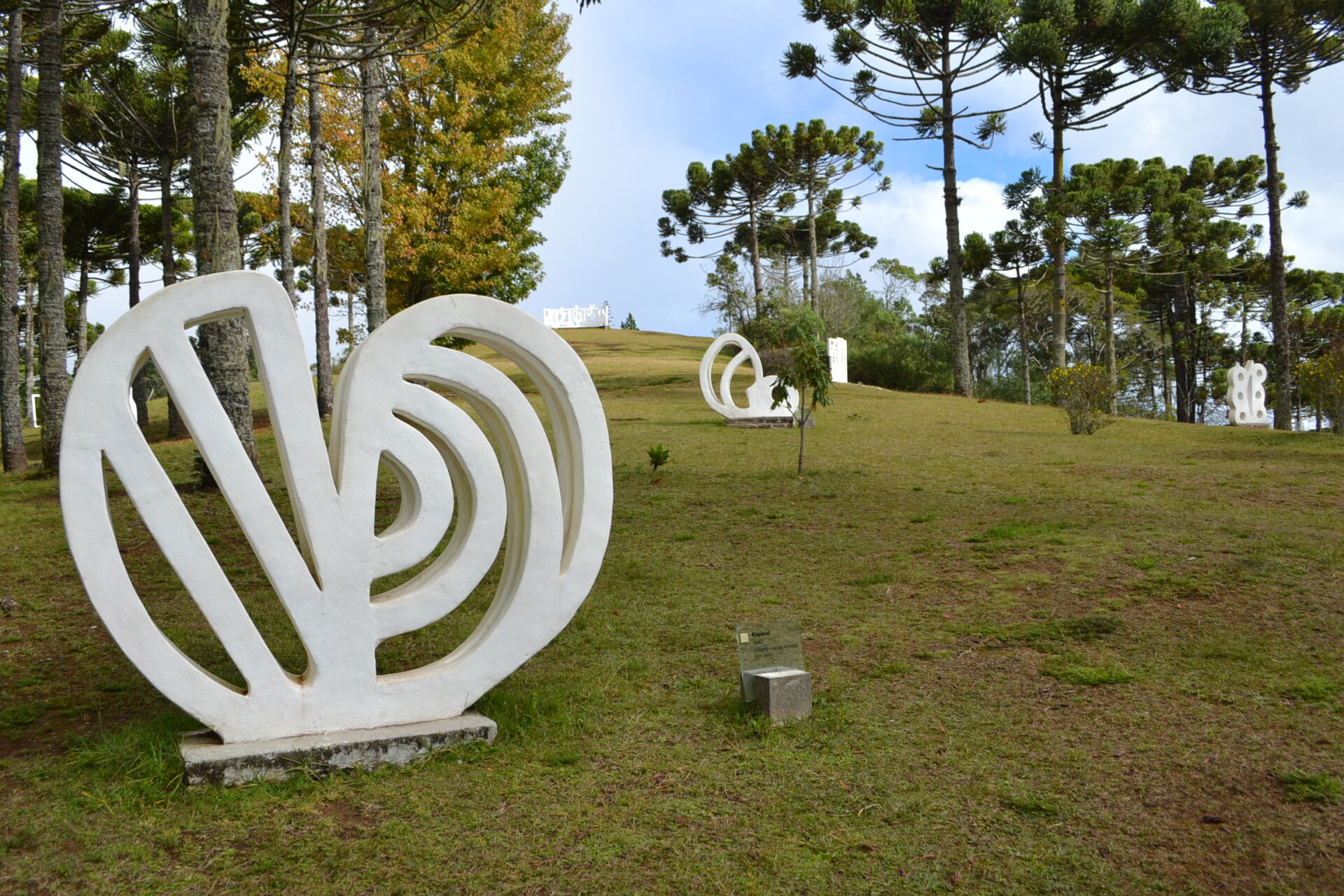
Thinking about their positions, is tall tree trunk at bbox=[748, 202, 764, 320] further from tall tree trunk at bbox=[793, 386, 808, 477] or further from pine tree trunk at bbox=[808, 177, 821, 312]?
tall tree trunk at bbox=[793, 386, 808, 477]

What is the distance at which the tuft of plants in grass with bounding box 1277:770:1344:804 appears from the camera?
4.13m

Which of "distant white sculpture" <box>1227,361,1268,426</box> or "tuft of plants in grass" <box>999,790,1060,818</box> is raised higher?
"distant white sculpture" <box>1227,361,1268,426</box>

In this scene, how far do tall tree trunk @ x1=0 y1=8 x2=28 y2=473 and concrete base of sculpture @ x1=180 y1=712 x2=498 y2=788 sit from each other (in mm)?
11531

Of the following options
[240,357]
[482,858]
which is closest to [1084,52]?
[240,357]

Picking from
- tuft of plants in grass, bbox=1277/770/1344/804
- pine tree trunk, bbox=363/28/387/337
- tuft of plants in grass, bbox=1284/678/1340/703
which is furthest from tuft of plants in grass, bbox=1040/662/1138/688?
pine tree trunk, bbox=363/28/387/337

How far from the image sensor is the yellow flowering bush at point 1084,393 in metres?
17.0

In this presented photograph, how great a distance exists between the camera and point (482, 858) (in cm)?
366

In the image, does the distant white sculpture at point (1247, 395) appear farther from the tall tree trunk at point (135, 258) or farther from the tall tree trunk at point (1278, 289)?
the tall tree trunk at point (135, 258)

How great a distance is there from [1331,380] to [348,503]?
18.0m

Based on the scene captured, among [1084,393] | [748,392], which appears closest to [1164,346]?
[1084,393]

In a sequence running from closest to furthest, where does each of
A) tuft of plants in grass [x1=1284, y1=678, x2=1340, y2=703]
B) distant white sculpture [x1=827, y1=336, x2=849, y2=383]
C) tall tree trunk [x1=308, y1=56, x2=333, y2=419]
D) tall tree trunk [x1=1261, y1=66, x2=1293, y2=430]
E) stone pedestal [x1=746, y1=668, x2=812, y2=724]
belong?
stone pedestal [x1=746, y1=668, x2=812, y2=724] → tuft of plants in grass [x1=1284, y1=678, x2=1340, y2=703] → tall tree trunk [x1=308, y1=56, x2=333, y2=419] → tall tree trunk [x1=1261, y1=66, x2=1293, y2=430] → distant white sculpture [x1=827, y1=336, x2=849, y2=383]

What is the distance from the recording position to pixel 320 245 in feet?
56.9

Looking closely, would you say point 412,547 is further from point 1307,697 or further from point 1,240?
point 1,240

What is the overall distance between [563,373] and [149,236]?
88.3ft
